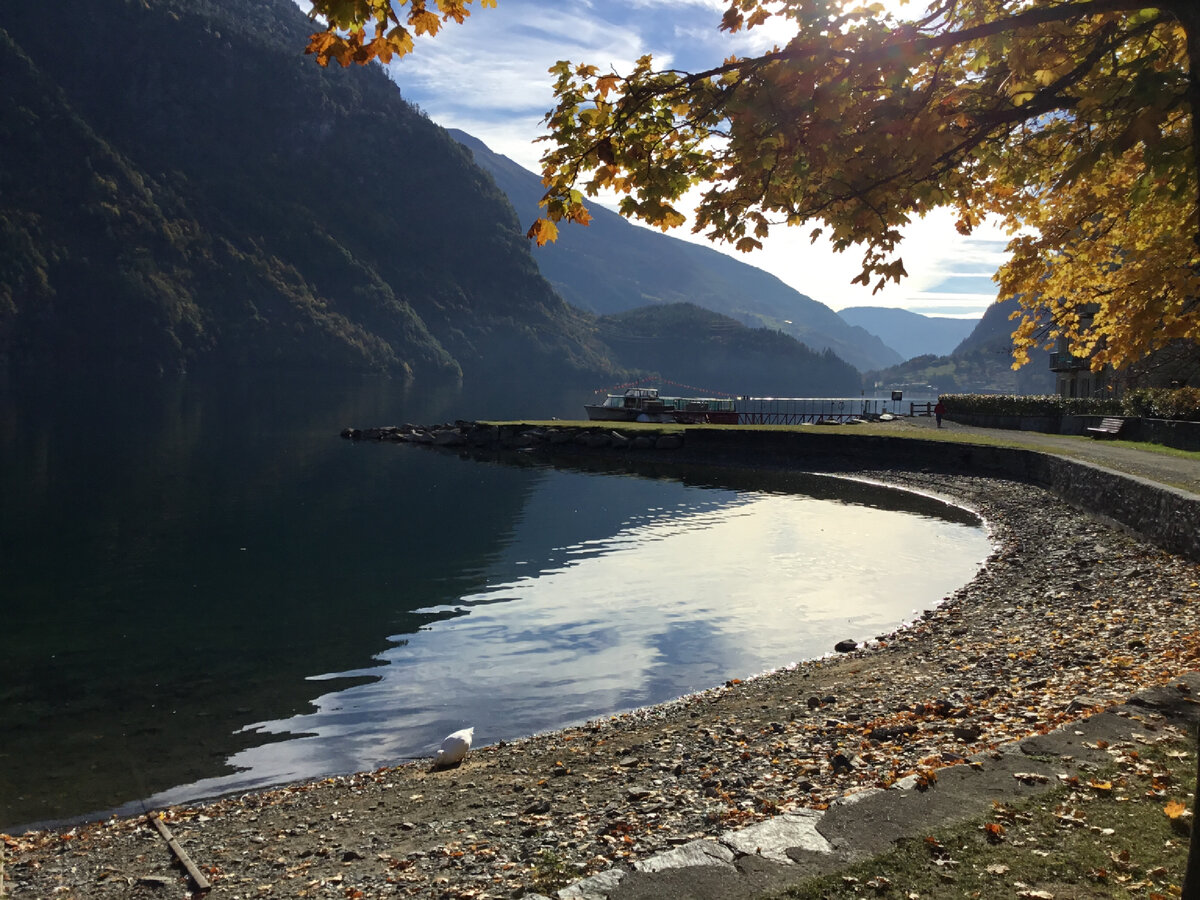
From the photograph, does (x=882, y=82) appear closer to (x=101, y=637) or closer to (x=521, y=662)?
(x=521, y=662)

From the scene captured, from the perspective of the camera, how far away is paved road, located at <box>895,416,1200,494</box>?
28531mm

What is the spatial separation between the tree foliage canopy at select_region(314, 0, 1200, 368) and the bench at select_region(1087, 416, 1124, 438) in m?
46.5

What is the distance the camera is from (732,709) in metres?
14.2

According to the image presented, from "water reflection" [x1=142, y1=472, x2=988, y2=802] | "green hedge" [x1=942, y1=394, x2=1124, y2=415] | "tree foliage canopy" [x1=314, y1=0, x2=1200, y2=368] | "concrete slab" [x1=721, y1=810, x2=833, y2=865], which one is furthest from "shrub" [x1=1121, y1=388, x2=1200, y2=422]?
"concrete slab" [x1=721, y1=810, x2=833, y2=865]

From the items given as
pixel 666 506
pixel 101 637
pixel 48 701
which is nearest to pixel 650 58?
pixel 48 701

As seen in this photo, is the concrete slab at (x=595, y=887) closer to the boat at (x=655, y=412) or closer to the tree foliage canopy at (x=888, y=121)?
the tree foliage canopy at (x=888, y=121)

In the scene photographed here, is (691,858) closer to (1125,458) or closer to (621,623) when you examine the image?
(621,623)

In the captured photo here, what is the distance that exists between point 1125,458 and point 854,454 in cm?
1980

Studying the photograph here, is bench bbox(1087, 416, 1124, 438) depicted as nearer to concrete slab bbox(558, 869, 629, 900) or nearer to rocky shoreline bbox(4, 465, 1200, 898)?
rocky shoreline bbox(4, 465, 1200, 898)

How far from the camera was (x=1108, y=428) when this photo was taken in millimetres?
50094

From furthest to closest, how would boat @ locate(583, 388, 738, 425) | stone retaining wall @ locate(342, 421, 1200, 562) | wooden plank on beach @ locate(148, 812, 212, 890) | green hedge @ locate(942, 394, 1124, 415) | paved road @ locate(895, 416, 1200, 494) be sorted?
1. boat @ locate(583, 388, 738, 425)
2. green hedge @ locate(942, 394, 1124, 415)
3. paved road @ locate(895, 416, 1200, 494)
4. stone retaining wall @ locate(342, 421, 1200, 562)
5. wooden plank on beach @ locate(148, 812, 212, 890)

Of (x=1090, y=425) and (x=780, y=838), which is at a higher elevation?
(x=1090, y=425)

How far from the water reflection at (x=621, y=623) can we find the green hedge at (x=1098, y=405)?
59.1ft

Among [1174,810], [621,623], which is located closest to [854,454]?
[621,623]
